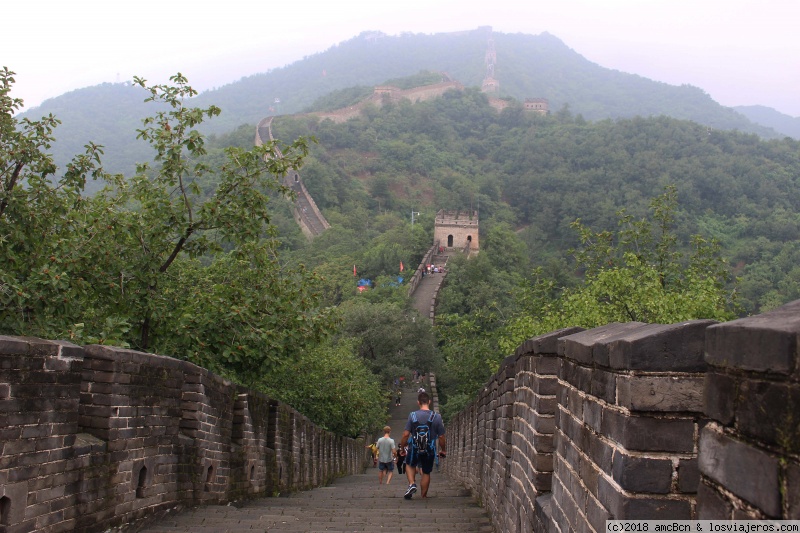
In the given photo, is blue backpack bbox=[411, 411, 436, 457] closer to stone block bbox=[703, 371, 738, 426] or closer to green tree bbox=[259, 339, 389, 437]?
stone block bbox=[703, 371, 738, 426]

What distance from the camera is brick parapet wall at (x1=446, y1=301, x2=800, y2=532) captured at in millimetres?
1577

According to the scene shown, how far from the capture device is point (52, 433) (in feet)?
16.6

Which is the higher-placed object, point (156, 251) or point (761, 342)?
point (156, 251)

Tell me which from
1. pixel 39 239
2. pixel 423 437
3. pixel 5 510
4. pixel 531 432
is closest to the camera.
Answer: pixel 5 510

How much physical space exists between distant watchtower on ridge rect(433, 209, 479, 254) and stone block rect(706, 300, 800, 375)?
2886 inches

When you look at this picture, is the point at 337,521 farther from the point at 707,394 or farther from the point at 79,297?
the point at 707,394

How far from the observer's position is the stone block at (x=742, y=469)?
1596 millimetres

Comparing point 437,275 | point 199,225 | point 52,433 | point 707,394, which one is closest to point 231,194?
point 199,225

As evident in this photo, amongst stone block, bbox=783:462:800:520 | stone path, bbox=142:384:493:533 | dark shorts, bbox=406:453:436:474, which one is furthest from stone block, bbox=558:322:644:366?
dark shorts, bbox=406:453:436:474

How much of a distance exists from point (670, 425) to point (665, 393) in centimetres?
11

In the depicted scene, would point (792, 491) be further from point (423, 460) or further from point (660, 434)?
point (423, 460)

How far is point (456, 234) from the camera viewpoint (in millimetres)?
75875

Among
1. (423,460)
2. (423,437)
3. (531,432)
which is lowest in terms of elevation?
(423,460)

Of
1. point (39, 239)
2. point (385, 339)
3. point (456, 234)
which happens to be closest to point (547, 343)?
point (39, 239)
